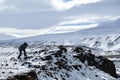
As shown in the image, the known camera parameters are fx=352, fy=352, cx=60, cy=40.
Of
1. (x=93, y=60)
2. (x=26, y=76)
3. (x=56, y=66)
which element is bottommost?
(x=93, y=60)

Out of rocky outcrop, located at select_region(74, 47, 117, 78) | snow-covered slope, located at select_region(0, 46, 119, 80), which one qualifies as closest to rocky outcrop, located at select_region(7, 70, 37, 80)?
snow-covered slope, located at select_region(0, 46, 119, 80)

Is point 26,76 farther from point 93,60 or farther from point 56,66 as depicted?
point 93,60

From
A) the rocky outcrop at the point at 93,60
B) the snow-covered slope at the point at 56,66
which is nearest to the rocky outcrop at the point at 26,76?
the snow-covered slope at the point at 56,66

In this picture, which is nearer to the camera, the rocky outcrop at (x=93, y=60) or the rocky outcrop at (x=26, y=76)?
the rocky outcrop at (x=26, y=76)

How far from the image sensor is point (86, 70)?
66875mm

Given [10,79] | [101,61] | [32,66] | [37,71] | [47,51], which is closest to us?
[10,79]

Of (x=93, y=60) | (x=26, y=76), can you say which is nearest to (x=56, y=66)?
(x=26, y=76)

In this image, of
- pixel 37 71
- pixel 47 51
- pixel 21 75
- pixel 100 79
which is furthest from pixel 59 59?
pixel 21 75

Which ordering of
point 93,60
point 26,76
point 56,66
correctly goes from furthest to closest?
point 93,60 → point 56,66 → point 26,76

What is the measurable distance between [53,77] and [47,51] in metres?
13.2

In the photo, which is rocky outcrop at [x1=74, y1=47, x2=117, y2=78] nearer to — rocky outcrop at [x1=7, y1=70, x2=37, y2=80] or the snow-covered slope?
the snow-covered slope

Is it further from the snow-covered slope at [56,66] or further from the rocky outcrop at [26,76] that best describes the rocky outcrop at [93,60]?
the rocky outcrop at [26,76]

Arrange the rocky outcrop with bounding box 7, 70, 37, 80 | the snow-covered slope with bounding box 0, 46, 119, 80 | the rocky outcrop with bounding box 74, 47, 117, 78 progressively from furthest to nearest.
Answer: the rocky outcrop with bounding box 74, 47, 117, 78 < the snow-covered slope with bounding box 0, 46, 119, 80 < the rocky outcrop with bounding box 7, 70, 37, 80

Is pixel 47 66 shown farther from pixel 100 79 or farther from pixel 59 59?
pixel 100 79
